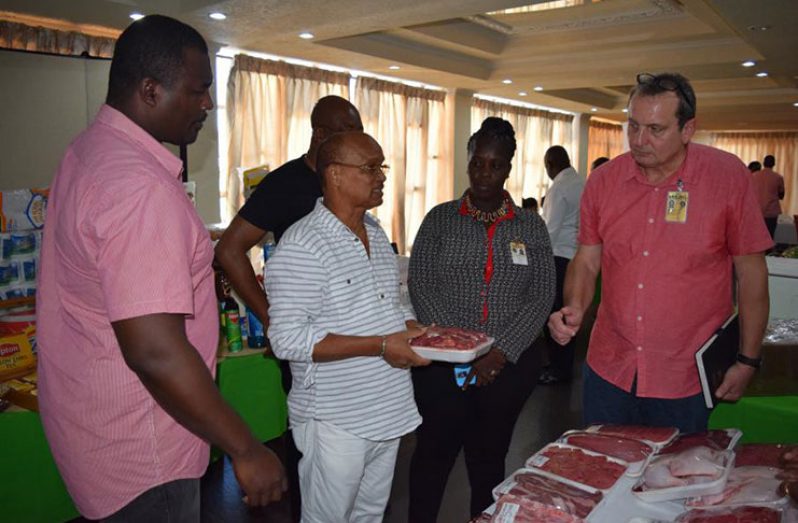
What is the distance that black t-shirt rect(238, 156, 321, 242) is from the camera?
6.60ft

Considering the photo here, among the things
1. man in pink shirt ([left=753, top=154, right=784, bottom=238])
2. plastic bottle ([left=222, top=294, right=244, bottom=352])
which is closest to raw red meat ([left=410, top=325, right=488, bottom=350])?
plastic bottle ([left=222, top=294, right=244, bottom=352])

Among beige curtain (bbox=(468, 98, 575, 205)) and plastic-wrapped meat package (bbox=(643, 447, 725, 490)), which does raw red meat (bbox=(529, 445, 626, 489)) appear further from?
beige curtain (bbox=(468, 98, 575, 205))

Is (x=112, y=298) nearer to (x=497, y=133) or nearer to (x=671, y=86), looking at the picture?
(x=497, y=133)

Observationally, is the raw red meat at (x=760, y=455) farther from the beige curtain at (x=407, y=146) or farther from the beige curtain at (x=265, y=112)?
the beige curtain at (x=407, y=146)

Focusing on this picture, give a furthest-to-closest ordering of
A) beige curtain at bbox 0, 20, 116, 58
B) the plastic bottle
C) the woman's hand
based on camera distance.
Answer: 1. beige curtain at bbox 0, 20, 116, 58
2. the plastic bottle
3. the woman's hand

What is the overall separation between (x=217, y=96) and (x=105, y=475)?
17.0 ft

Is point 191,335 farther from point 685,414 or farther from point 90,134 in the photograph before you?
point 685,414

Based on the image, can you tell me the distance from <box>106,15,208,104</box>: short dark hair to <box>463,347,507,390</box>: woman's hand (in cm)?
127

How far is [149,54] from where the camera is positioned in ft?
3.47

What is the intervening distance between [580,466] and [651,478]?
0.50 ft

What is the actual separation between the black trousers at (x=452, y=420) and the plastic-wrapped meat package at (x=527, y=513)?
76 cm

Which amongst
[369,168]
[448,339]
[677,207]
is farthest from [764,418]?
[369,168]

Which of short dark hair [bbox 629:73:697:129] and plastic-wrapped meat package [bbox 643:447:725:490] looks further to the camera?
short dark hair [bbox 629:73:697:129]

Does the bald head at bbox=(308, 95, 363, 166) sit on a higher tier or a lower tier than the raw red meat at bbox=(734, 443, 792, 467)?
higher
